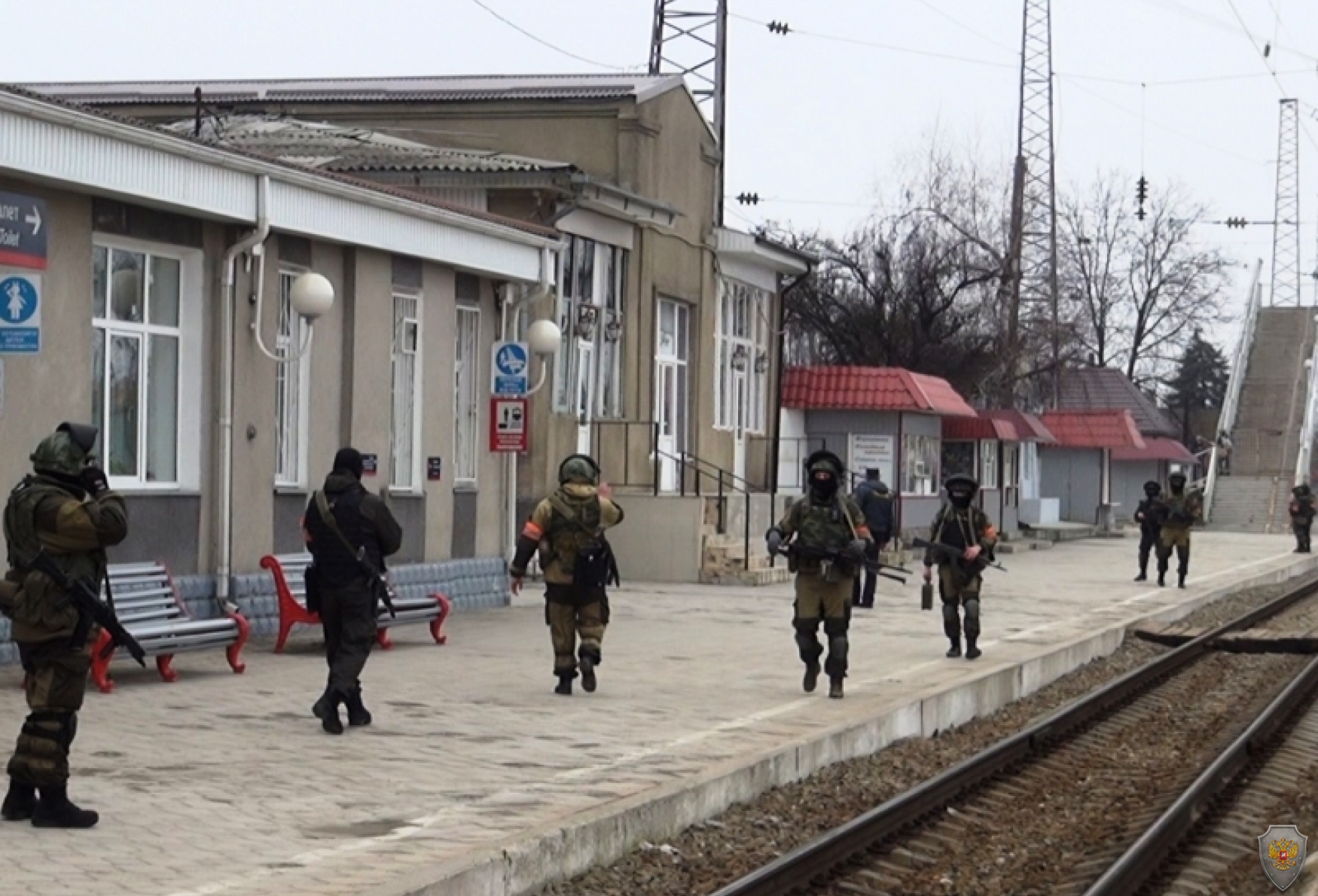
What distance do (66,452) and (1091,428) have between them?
50537mm

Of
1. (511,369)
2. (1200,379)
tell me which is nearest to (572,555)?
(511,369)

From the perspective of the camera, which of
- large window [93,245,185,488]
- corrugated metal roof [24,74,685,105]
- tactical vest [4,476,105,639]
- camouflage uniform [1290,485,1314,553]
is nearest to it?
tactical vest [4,476,105,639]

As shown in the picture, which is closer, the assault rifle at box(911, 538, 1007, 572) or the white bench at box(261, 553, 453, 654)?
the white bench at box(261, 553, 453, 654)

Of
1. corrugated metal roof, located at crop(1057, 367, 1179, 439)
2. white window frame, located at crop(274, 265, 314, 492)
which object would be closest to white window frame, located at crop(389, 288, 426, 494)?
white window frame, located at crop(274, 265, 314, 492)

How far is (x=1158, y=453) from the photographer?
71938 millimetres

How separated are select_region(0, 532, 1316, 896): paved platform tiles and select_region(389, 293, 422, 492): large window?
5.22 ft

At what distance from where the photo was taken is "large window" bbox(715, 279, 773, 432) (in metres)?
34.8

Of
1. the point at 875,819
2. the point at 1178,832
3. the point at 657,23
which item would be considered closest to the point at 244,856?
the point at 875,819

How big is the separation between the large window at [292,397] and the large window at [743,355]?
15.0m

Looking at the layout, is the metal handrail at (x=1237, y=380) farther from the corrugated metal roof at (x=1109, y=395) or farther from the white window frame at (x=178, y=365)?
the white window frame at (x=178, y=365)

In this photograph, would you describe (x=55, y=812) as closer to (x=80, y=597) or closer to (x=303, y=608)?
(x=80, y=597)

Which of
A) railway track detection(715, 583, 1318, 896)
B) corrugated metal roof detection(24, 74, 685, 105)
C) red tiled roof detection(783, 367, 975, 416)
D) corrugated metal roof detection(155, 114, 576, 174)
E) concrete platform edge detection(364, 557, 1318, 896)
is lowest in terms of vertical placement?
railway track detection(715, 583, 1318, 896)

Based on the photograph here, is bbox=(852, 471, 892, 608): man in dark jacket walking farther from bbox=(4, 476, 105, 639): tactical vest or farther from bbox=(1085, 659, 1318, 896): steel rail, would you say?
bbox=(4, 476, 105, 639): tactical vest

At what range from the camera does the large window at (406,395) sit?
21.6 meters
